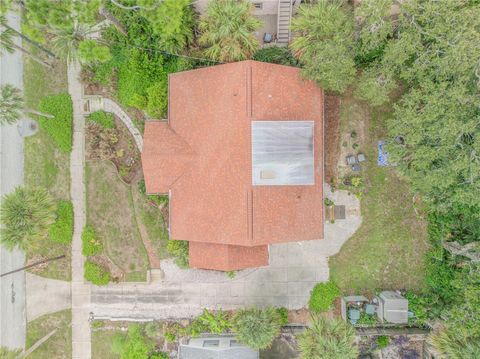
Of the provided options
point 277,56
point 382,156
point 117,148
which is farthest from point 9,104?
point 382,156

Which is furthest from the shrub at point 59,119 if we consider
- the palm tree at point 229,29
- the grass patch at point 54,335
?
the grass patch at point 54,335

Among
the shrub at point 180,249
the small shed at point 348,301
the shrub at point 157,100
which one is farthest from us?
the shrub at point 180,249

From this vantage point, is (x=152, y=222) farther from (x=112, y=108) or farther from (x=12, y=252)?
(x=12, y=252)

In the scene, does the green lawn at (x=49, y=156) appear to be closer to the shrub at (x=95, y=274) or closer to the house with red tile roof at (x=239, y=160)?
the shrub at (x=95, y=274)

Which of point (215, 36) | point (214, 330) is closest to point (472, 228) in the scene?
point (214, 330)

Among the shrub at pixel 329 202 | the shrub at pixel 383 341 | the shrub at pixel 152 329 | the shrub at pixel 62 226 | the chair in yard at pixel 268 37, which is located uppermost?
the chair in yard at pixel 268 37

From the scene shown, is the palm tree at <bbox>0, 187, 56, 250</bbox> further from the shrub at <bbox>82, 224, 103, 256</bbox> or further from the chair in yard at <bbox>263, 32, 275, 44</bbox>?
the chair in yard at <bbox>263, 32, 275, 44</bbox>

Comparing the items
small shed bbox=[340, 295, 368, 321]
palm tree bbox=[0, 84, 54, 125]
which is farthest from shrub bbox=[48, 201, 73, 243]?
small shed bbox=[340, 295, 368, 321]

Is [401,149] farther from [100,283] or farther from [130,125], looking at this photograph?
[100,283]
